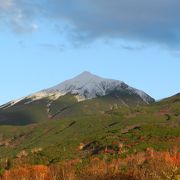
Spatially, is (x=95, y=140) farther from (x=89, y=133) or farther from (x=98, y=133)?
(x=89, y=133)

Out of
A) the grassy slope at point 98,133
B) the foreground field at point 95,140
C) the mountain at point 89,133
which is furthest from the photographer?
the grassy slope at point 98,133

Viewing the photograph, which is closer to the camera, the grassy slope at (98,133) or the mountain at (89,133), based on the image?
the mountain at (89,133)

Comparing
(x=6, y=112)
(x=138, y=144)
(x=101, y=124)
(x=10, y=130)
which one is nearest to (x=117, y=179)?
(x=138, y=144)

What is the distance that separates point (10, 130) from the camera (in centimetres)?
13800

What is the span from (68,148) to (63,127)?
136ft

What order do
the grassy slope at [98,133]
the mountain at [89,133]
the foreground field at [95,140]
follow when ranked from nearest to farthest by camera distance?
the foreground field at [95,140] < the mountain at [89,133] < the grassy slope at [98,133]

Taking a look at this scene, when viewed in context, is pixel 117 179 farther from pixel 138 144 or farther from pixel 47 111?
pixel 47 111

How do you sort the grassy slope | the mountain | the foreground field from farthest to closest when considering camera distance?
the grassy slope < the mountain < the foreground field

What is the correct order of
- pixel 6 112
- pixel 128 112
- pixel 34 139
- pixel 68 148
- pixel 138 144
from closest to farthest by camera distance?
1. pixel 138 144
2. pixel 68 148
3. pixel 34 139
4. pixel 128 112
5. pixel 6 112

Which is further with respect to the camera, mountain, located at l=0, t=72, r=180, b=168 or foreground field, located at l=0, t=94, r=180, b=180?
mountain, located at l=0, t=72, r=180, b=168

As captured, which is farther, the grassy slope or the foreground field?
the grassy slope

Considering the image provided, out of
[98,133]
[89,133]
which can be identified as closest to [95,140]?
[98,133]

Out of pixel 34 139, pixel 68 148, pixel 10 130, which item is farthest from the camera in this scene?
pixel 10 130

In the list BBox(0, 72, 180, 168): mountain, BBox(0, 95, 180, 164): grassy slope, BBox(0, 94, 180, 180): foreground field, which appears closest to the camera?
BBox(0, 94, 180, 180): foreground field
